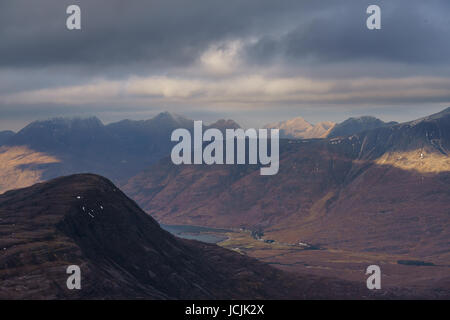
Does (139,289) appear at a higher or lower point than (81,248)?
lower

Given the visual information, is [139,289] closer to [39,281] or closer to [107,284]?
[107,284]
